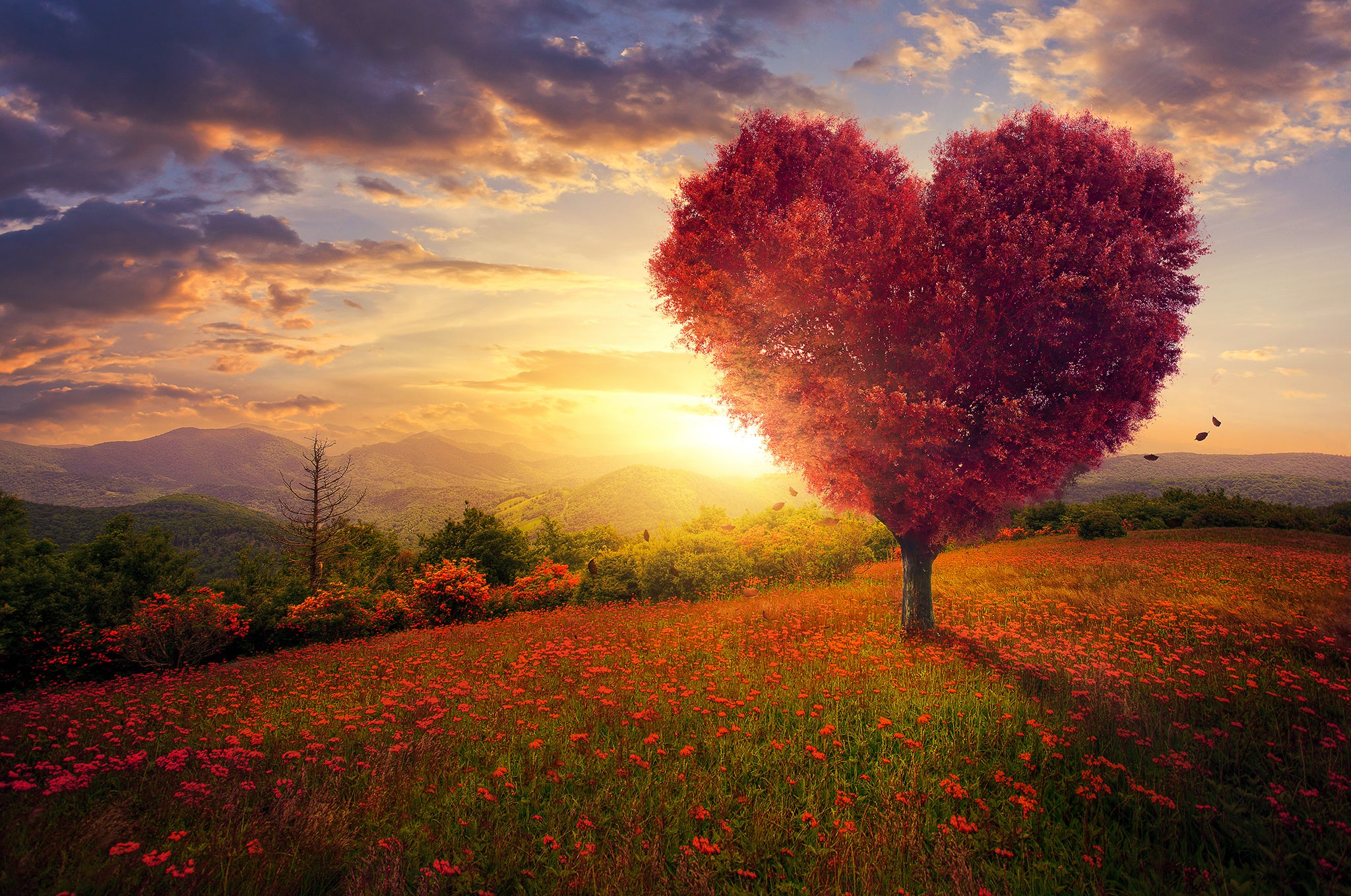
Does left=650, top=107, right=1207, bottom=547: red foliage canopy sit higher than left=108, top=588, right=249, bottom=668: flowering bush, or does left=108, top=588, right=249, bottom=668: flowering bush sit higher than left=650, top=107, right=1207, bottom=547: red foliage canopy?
left=650, top=107, right=1207, bottom=547: red foliage canopy

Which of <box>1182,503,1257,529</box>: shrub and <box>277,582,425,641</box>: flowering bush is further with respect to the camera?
<box>1182,503,1257,529</box>: shrub

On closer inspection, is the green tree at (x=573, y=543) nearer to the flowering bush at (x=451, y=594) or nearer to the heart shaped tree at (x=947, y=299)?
the flowering bush at (x=451, y=594)

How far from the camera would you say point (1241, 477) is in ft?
257

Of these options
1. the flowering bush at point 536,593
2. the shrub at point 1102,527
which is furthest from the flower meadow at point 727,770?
the shrub at point 1102,527

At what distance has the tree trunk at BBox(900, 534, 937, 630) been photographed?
37.0 ft

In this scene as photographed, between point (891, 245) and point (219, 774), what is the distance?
1080cm

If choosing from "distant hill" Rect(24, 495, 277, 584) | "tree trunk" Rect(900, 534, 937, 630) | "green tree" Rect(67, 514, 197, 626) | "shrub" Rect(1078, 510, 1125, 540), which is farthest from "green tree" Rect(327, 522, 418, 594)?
"distant hill" Rect(24, 495, 277, 584)

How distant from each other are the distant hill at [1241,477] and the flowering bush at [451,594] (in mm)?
32859

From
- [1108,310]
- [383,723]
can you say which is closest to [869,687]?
[383,723]

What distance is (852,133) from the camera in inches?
398

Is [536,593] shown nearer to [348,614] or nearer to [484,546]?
[484,546]

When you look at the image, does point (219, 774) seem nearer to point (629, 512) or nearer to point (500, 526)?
point (500, 526)

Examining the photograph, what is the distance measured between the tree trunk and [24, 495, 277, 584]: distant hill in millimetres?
98796

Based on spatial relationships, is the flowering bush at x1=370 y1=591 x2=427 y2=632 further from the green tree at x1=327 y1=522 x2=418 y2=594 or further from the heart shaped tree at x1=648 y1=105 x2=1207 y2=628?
the heart shaped tree at x1=648 y1=105 x2=1207 y2=628
